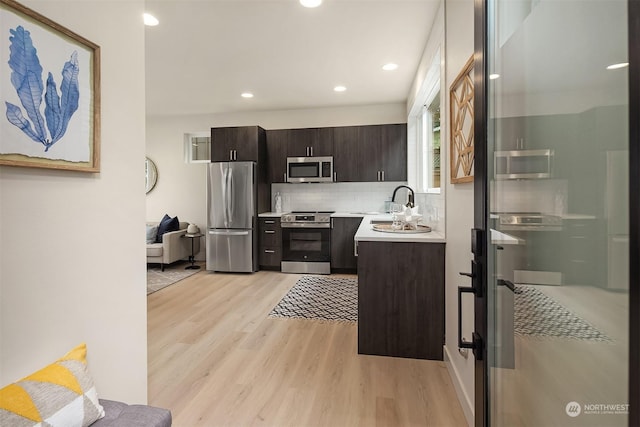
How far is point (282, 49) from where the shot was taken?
10.7 feet

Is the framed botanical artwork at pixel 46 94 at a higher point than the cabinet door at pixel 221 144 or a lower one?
lower

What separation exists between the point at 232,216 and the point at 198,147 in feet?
6.43

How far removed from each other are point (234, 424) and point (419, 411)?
3.33ft

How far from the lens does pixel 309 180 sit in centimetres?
535

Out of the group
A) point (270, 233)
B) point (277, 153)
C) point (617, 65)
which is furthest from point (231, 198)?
point (617, 65)

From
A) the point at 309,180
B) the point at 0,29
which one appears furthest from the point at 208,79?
the point at 0,29

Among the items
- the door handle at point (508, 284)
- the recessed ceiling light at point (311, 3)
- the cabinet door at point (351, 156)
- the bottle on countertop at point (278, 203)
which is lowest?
the door handle at point (508, 284)

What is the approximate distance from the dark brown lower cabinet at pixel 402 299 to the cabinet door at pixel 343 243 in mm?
2512

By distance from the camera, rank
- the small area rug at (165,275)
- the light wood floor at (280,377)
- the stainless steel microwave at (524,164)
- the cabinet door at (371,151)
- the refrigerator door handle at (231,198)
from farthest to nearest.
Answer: the cabinet door at (371,151) → the refrigerator door handle at (231,198) → the small area rug at (165,275) → the light wood floor at (280,377) → the stainless steel microwave at (524,164)

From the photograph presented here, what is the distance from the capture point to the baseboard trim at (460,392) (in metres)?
1.65

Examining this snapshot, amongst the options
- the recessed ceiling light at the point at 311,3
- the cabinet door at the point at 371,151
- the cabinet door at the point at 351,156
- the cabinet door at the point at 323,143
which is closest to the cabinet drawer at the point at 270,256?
the cabinet door at the point at 351,156

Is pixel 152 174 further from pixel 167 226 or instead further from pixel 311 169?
pixel 311 169

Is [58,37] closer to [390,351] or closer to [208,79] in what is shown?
[390,351]

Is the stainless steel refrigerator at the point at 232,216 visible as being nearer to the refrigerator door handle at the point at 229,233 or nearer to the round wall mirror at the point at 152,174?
the refrigerator door handle at the point at 229,233
